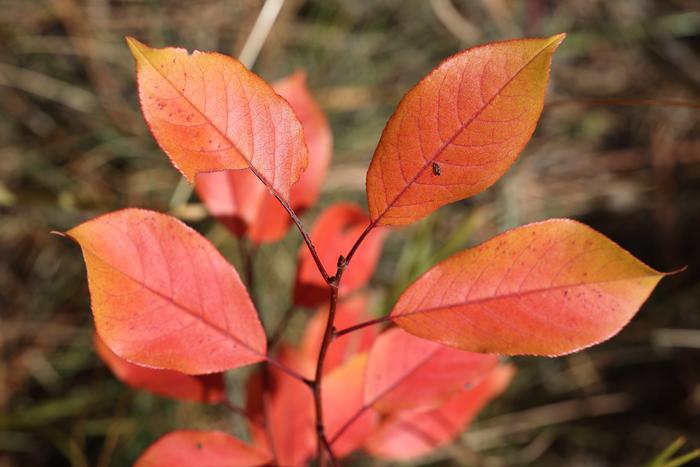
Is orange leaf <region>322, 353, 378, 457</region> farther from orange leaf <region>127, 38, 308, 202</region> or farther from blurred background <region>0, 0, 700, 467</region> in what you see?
blurred background <region>0, 0, 700, 467</region>

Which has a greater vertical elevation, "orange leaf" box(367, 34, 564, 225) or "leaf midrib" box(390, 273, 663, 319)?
"orange leaf" box(367, 34, 564, 225)

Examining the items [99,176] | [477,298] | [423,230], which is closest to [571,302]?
[477,298]

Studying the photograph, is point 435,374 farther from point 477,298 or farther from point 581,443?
point 581,443

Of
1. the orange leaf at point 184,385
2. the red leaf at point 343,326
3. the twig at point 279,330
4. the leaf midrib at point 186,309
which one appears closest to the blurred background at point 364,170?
the red leaf at point 343,326

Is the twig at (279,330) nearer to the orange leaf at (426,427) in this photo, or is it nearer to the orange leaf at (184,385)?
the orange leaf at (184,385)

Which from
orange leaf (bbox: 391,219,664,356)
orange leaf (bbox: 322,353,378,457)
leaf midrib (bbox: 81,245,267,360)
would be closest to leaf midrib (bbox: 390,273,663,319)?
orange leaf (bbox: 391,219,664,356)
